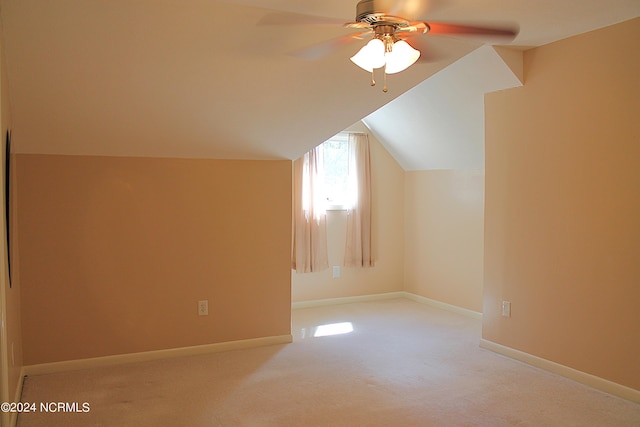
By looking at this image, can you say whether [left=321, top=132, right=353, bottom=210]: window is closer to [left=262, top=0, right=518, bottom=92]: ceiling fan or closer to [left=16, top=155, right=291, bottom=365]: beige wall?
[left=16, top=155, right=291, bottom=365]: beige wall

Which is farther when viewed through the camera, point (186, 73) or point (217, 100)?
point (217, 100)

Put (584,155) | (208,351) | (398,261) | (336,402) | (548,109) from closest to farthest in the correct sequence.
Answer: (336,402), (584,155), (548,109), (208,351), (398,261)

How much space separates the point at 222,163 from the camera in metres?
4.06

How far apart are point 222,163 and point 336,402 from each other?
2028mm

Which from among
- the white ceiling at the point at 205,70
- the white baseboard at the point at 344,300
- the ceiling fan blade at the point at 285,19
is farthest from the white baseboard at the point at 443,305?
the ceiling fan blade at the point at 285,19

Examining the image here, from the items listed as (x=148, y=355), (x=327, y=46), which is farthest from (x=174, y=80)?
(x=148, y=355)

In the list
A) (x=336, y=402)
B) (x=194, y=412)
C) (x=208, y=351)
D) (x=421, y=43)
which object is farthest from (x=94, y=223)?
(x=421, y=43)

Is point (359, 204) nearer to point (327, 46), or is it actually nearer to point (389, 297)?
point (389, 297)

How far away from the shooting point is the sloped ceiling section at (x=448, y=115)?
151 inches

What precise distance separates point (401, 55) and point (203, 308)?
2670mm

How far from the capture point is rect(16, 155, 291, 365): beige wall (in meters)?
3.55

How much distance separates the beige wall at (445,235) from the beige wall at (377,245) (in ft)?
0.41

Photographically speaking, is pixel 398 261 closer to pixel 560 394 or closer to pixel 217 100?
pixel 560 394

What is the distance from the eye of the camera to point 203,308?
4035 mm
